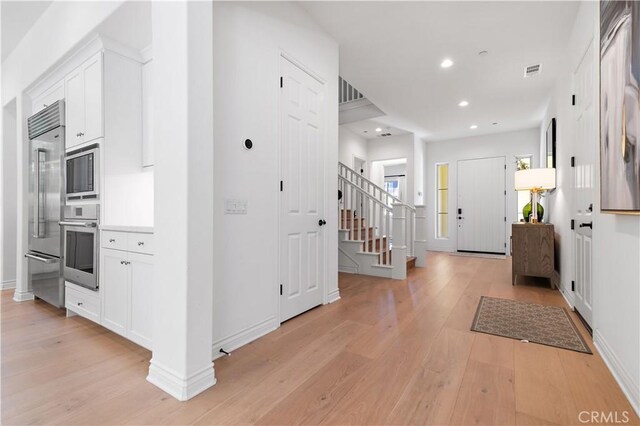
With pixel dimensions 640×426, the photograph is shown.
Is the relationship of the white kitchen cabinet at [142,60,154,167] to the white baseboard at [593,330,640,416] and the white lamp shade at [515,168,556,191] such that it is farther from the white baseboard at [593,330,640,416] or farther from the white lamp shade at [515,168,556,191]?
the white lamp shade at [515,168,556,191]

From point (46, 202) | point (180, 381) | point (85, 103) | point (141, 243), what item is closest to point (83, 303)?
point (141, 243)

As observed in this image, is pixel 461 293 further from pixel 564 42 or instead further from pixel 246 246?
pixel 564 42

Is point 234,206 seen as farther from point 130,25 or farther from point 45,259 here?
point 45,259

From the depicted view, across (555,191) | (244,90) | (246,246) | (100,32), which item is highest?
(100,32)

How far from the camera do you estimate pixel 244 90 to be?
7.47 feet

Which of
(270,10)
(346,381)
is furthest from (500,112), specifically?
(346,381)

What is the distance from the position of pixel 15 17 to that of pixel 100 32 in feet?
6.08

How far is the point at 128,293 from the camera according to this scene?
217cm

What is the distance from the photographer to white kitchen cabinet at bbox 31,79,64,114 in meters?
3.09

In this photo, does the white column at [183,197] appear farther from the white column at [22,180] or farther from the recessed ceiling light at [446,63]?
the recessed ceiling light at [446,63]

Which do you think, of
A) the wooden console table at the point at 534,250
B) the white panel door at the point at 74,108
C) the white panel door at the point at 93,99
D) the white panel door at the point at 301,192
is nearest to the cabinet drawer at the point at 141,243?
the white panel door at the point at 301,192

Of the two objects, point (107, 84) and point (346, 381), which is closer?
point (346, 381)

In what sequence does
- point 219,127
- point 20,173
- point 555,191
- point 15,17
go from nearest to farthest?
point 219,127 → point 15,17 → point 20,173 → point 555,191

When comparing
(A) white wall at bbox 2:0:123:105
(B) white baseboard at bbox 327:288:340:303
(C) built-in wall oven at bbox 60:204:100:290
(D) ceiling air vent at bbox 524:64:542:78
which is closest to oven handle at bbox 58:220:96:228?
(C) built-in wall oven at bbox 60:204:100:290
